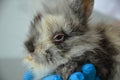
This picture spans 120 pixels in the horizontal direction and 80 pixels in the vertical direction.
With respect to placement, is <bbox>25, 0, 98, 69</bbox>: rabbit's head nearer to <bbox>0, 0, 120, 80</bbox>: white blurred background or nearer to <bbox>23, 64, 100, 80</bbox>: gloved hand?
<bbox>23, 64, 100, 80</bbox>: gloved hand

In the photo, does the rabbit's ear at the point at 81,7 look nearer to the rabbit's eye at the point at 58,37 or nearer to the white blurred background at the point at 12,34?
the rabbit's eye at the point at 58,37

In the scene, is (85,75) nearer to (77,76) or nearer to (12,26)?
(77,76)

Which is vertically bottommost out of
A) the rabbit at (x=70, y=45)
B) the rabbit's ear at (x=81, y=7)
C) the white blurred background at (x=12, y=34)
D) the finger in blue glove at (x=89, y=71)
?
the white blurred background at (x=12, y=34)

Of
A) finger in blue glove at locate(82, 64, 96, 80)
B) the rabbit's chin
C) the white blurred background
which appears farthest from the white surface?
finger in blue glove at locate(82, 64, 96, 80)

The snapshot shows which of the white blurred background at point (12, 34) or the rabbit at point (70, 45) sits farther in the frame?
the white blurred background at point (12, 34)

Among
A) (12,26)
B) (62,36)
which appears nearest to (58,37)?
(62,36)

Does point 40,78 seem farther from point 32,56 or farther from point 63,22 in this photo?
point 63,22

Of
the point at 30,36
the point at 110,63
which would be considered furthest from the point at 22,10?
the point at 110,63

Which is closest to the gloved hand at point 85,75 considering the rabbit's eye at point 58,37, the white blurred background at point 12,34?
the rabbit's eye at point 58,37
